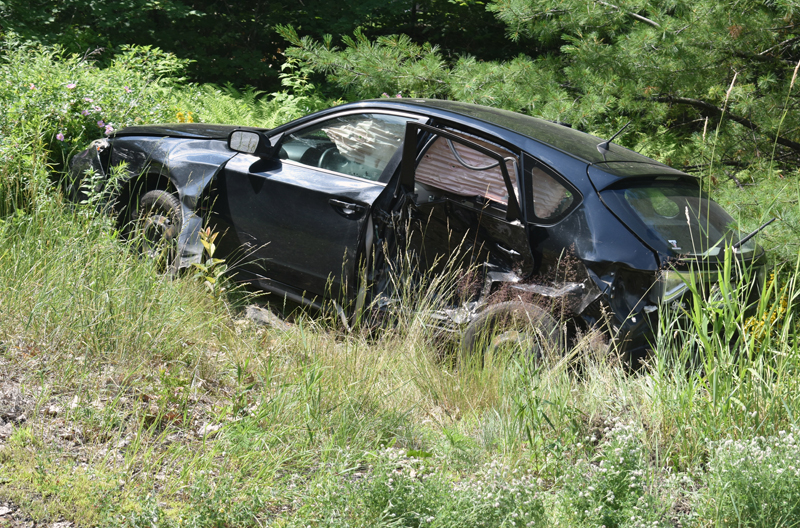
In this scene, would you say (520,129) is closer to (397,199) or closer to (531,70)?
(397,199)

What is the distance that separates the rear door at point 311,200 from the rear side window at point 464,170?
0.25 meters

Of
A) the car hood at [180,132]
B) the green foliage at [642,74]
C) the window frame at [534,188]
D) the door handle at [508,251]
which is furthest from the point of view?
the green foliage at [642,74]

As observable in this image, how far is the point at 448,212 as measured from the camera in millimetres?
4098

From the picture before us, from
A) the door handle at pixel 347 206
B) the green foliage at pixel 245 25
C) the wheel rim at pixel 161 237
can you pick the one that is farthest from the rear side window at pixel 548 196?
the green foliage at pixel 245 25

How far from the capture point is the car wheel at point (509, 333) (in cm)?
Answer: 359

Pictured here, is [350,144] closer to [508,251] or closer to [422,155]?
[422,155]

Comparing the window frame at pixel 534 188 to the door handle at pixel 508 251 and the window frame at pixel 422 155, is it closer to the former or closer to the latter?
the window frame at pixel 422 155

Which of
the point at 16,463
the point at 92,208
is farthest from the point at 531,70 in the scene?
the point at 16,463

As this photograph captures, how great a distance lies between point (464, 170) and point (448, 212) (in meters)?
0.32

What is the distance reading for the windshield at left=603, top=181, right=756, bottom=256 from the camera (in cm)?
361

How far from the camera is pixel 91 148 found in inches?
208

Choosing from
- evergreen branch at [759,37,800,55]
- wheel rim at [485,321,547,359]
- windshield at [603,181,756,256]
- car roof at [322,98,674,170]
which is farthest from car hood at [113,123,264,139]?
evergreen branch at [759,37,800,55]

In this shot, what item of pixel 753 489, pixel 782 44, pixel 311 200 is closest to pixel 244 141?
pixel 311 200

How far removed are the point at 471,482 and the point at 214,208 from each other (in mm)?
2927
